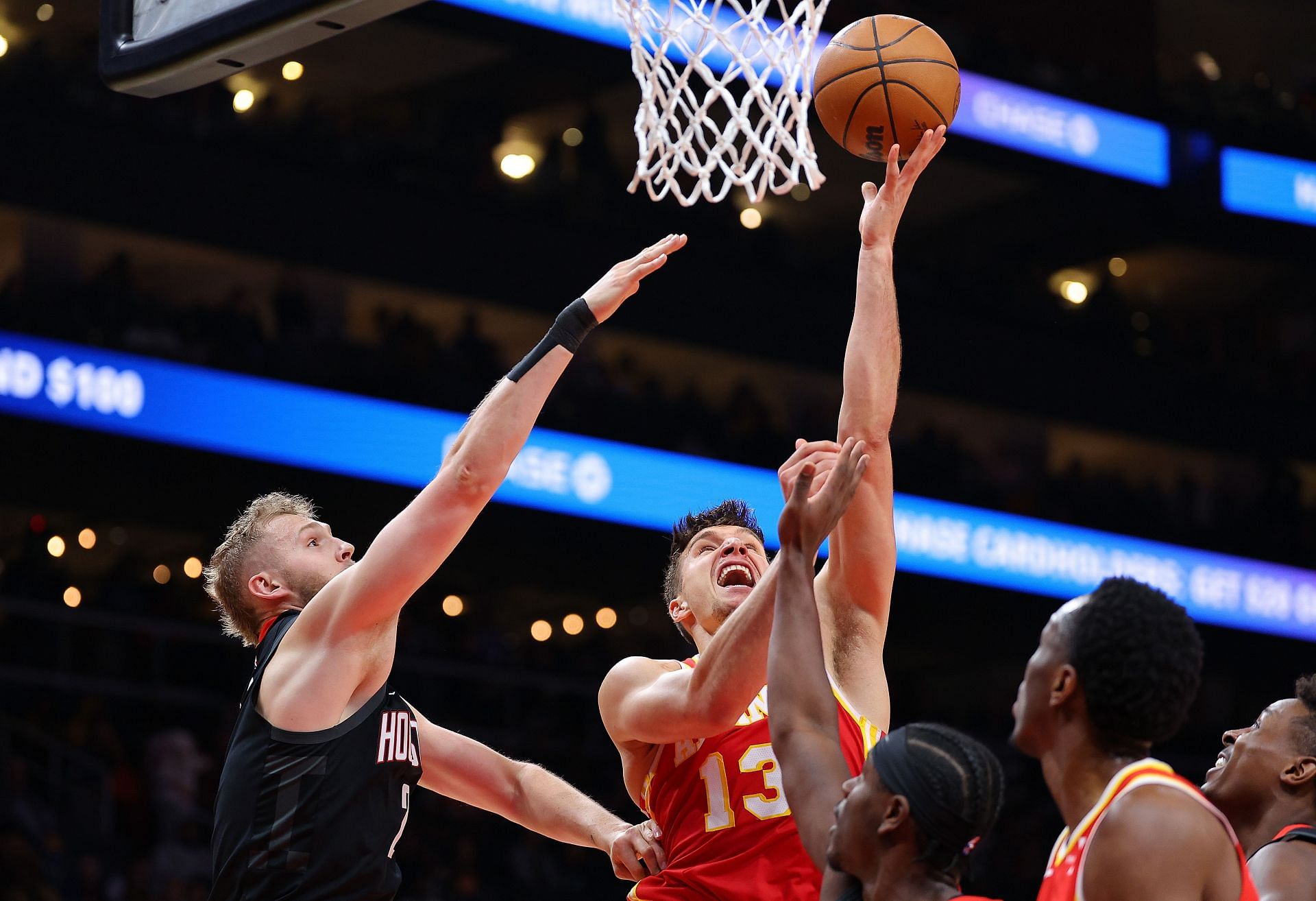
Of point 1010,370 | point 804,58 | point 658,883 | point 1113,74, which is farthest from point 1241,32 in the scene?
point 658,883

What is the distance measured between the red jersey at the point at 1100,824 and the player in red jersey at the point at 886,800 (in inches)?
5.5

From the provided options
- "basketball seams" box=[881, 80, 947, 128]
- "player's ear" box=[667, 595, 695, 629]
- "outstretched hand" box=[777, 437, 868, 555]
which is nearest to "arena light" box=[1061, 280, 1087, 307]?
"basketball seams" box=[881, 80, 947, 128]

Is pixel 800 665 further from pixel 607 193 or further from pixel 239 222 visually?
pixel 607 193

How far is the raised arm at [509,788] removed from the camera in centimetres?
446

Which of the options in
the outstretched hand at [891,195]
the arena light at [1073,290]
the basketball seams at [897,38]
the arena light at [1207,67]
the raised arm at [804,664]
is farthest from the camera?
the arena light at [1073,290]

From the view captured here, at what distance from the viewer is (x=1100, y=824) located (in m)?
2.49

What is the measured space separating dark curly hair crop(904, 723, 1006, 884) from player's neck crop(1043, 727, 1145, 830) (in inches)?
4.1

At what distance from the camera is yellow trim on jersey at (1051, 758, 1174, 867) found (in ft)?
8.25

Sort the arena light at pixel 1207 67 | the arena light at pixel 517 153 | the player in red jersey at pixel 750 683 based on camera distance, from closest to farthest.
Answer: the player in red jersey at pixel 750 683
the arena light at pixel 517 153
the arena light at pixel 1207 67

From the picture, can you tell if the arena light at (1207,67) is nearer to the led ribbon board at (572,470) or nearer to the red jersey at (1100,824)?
the led ribbon board at (572,470)

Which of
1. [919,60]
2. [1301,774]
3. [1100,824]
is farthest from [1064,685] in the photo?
[919,60]

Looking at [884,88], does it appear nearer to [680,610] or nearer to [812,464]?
[680,610]

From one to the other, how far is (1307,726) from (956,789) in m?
1.44

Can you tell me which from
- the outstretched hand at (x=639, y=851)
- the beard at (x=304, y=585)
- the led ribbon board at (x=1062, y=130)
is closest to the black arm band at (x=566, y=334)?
the beard at (x=304, y=585)
